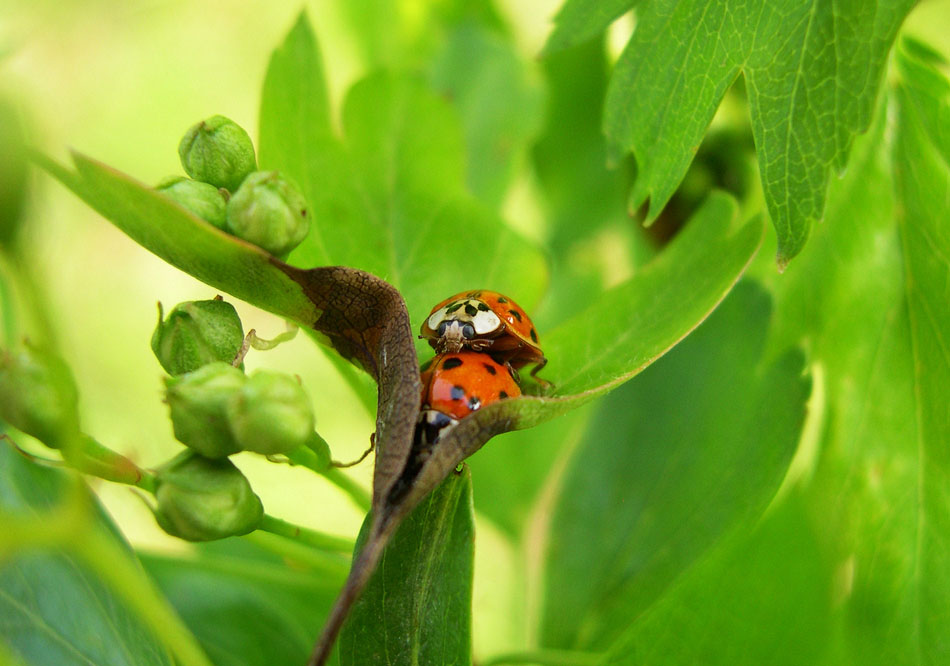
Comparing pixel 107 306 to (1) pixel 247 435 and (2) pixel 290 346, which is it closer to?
(2) pixel 290 346

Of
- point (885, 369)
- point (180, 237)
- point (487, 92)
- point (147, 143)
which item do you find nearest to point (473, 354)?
point (180, 237)

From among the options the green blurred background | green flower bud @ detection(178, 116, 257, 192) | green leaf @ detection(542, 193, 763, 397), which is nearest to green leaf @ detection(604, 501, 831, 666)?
green leaf @ detection(542, 193, 763, 397)

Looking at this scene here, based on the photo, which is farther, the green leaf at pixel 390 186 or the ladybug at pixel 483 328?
the green leaf at pixel 390 186

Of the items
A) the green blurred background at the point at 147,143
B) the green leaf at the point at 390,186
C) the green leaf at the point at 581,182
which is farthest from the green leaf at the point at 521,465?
the green blurred background at the point at 147,143

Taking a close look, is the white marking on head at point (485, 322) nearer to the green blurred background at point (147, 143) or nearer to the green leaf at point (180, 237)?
the green leaf at point (180, 237)

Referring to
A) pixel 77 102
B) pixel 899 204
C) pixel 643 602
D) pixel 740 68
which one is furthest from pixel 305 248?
pixel 77 102

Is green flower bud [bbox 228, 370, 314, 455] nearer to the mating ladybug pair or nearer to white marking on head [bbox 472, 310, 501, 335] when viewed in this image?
the mating ladybug pair
